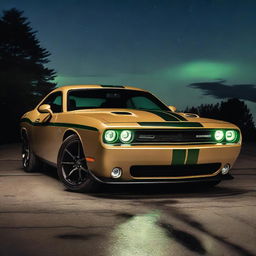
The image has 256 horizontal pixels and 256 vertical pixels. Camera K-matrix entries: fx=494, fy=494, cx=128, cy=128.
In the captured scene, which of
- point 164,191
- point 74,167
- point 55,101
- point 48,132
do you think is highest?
point 55,101

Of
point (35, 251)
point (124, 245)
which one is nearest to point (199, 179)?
point (124, 245)

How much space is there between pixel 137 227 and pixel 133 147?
4.34ft

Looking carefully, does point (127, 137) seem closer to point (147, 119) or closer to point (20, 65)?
point (147, 119)

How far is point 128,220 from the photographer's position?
14.2ft

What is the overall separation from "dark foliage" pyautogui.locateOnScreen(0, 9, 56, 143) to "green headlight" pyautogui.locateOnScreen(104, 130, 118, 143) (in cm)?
5017

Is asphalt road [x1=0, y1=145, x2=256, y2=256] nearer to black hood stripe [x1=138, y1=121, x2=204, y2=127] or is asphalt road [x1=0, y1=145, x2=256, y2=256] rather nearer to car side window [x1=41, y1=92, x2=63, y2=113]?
black hood stripe [x1=138, y1=121, x2=204, y2=127]

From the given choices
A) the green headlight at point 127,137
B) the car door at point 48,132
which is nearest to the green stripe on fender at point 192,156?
the green headlight at point 127,137

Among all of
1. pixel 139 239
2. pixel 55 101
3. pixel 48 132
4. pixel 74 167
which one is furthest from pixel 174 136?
pixel 55 101

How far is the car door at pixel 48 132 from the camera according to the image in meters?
6.52

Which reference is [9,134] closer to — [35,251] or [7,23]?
[35,251]

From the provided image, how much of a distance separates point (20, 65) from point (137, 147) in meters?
58.2

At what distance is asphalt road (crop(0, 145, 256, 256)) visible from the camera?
3473mm

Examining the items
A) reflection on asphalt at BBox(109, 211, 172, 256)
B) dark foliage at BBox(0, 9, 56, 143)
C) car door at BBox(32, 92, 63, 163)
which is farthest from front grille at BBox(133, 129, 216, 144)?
dark foliage at BBox(0, 9, 56, 143)

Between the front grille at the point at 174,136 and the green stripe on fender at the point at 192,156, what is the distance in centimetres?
13
